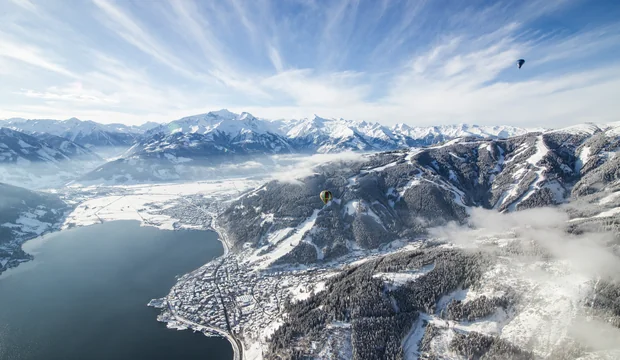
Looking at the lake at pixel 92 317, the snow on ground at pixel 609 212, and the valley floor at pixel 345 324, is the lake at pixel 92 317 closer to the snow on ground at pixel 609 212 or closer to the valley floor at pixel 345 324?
the valley floor at pixel 345 324

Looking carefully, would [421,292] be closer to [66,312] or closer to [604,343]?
[604,343]

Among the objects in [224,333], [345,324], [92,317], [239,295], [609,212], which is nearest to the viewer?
[345,324]

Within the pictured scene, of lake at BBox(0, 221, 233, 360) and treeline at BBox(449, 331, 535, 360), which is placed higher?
treeline at BBox(449, 331, 535, 360)

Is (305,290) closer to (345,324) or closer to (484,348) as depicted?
(345,324)

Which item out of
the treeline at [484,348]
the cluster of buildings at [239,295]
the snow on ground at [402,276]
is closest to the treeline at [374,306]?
the snow on ground at [402,276]

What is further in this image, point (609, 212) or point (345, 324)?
point (609, 212)

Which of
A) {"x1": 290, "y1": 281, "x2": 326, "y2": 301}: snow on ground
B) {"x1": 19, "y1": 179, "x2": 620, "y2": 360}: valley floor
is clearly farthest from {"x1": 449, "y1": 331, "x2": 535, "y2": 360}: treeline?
{"x1": 290, "y1": 281, "x2": 326, "y2": 301}: snow on ground

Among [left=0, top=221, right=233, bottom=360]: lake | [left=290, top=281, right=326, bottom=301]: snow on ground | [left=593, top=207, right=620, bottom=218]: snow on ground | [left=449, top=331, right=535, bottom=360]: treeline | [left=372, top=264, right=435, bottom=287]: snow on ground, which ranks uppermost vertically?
[left=593, top=207, right=620, bottom=218]: snow on ground

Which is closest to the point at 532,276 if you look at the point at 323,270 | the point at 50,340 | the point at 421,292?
the point at 421,292

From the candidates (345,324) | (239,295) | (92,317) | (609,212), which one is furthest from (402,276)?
(609,212)

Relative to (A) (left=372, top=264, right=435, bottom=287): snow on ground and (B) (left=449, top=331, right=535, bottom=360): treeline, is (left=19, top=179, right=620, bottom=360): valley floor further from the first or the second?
(B) (left=449, top=331, right=535, bottom=360): treeline

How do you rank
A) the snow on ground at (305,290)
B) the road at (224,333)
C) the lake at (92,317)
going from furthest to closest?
the snow on ground at (305,290) → the lake at (92,317) → the road at (224,333)

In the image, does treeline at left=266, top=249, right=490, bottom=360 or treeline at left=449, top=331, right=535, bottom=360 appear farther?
treeline at left=266, top=249, right=490, bottom=360
